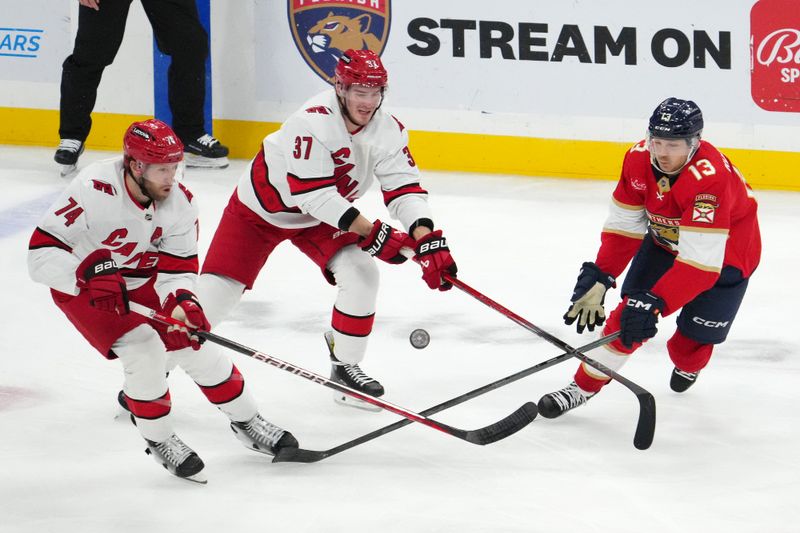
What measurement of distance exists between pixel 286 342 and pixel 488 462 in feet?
3.72

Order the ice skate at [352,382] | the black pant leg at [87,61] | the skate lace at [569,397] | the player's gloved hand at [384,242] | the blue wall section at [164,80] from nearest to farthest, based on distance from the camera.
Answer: the player's gloved hand at [384,242]
the skate lace at [569,397]
the ice skate at [352,382]
the black pant leg at [87,61]
the blue wall section at [164,80]

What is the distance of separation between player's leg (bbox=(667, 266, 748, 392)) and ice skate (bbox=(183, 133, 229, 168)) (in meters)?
3.51

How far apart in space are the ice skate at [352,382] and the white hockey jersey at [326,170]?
452mm

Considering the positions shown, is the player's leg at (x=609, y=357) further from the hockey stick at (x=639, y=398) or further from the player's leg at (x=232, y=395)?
the player's leg at (x=232, y=395)

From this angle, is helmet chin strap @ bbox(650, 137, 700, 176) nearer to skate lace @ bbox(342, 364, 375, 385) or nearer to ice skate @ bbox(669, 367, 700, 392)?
ice skate @ bbox(669, 367, 700, 392)

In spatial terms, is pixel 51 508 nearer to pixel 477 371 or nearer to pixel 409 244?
pixel 409 244

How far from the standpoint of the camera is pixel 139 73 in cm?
673

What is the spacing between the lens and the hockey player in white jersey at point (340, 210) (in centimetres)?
326

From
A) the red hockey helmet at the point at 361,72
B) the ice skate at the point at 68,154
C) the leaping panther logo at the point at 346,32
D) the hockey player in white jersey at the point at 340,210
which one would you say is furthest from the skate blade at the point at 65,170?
the red hockey helmet at the point at 361,72

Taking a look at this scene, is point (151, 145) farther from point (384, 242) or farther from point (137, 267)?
point (384, 242)

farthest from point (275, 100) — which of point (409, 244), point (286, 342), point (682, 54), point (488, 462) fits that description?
point (488, 462)

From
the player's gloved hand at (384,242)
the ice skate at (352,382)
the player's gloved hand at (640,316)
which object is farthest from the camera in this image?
the ice skate at (352,382)

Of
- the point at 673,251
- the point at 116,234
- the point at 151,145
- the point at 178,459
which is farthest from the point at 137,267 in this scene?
the point at 673,251

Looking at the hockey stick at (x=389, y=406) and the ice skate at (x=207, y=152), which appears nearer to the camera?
the hockey stick at (x=389, y=406)
